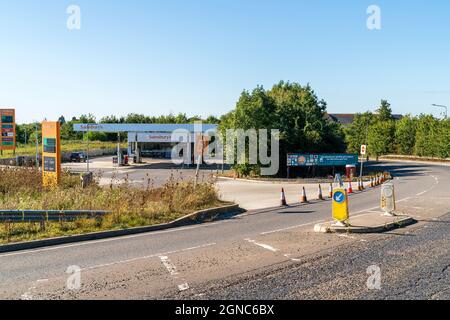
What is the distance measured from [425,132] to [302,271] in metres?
60.7

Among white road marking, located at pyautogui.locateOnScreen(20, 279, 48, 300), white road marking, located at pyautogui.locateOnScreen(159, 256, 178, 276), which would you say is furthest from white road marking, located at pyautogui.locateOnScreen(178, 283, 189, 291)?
white road marking, located at pyautogui.locateOnScreen(20, 279, 48, 300)

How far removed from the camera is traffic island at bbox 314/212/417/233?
13281 millimetres

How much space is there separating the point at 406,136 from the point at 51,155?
2338 inches

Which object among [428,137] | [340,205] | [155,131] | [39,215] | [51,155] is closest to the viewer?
[39,215]

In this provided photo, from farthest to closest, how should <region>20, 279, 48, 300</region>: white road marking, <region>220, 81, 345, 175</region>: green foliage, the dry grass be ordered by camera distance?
<region>220, 81, 345, 175</region>: green foliage → the dry grass → <region>20, 279, 48, 300</region>: white road marking

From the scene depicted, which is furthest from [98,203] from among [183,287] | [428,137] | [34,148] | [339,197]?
[34,148]

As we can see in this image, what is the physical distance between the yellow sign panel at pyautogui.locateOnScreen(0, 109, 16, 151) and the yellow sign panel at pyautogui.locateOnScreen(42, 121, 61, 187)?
18.7 m

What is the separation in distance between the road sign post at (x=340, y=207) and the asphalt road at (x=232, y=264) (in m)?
0.93

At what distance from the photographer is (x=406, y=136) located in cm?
6944

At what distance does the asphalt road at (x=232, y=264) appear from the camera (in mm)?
7945

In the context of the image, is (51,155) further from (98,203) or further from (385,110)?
(385,110)

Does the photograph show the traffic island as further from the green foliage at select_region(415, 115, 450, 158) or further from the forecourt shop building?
the green foliage at select_region(415, 115, 450, 158)
